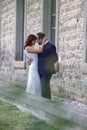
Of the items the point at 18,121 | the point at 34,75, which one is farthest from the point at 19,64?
the point at 18,121

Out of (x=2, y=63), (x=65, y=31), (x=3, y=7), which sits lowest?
(x=2, y=63)

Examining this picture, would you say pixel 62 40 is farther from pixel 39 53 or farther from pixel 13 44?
pixel 13 44

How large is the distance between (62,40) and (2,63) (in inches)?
251

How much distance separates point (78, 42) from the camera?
30.4 ft

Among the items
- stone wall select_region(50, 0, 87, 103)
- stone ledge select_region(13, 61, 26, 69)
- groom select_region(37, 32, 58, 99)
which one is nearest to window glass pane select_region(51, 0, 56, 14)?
stone wall select_region(50, 0, 87, 103)

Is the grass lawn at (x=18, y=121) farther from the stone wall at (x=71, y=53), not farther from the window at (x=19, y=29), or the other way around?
the window at (x=19, y=29)

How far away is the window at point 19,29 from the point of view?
46.9ft

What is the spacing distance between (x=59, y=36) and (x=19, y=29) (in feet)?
13.8

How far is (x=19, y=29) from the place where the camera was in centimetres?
1442

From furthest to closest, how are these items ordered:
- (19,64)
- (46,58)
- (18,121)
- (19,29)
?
1. (19,29)
2. (19,64)
3. (46,58)
4. (18,121)

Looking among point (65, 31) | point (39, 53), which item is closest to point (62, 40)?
point (65, 31)

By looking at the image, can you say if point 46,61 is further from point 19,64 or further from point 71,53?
point 19,64

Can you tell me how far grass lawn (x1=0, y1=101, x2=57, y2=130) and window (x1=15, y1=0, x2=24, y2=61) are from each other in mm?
6925

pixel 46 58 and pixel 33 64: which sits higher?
pixel 46 58
